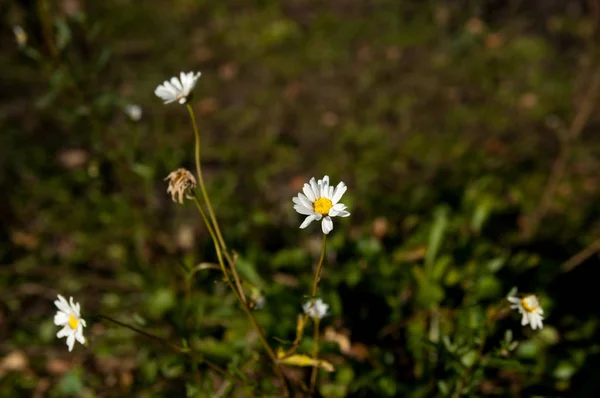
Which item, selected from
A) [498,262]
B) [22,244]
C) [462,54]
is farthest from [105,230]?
[462,54]

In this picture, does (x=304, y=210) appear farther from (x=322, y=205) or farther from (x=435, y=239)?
(x=435, y=239)

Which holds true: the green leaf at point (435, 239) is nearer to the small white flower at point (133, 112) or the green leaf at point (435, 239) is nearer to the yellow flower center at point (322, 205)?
the yellow flower center at point (322, 205)

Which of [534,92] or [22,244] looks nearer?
[22,244]

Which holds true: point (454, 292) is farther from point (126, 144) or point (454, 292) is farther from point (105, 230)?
point (105, 230)

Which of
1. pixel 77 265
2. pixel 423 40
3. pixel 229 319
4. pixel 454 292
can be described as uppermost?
pixel 423 40

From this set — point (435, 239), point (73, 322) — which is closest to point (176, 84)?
point (73, 322)

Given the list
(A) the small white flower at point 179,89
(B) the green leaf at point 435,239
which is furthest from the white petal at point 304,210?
(B) the green leaf at point 435,239

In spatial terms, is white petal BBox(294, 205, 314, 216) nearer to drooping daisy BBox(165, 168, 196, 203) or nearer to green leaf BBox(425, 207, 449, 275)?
drooping daisy BBox(165, 168, 196, 203)

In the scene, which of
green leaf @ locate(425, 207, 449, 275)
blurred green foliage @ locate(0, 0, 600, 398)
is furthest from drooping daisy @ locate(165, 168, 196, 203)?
green leaf @ locate(425, 207, 449, 275)
